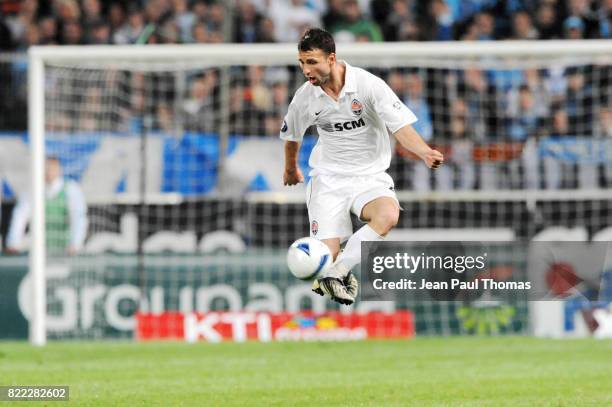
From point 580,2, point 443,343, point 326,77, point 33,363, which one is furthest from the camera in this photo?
point 580,2

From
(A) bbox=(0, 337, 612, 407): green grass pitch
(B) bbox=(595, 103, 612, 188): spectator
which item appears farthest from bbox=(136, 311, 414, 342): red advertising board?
(B) bbox=(595, 103, 612, 188): spectator

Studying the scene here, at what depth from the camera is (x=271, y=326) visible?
16.7m

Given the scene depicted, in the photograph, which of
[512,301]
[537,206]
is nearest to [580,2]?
[537,206]

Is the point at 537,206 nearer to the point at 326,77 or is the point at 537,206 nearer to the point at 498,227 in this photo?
the point at 498,227

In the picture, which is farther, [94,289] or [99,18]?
[99,18]

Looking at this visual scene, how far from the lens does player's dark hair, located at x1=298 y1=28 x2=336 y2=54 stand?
9.71 m

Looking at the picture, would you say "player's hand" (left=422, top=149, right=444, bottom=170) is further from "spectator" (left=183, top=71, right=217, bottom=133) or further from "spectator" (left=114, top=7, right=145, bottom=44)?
"spectator" (left=114, top=7, right=145, bottom=44)

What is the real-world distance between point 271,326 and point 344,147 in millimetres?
6640

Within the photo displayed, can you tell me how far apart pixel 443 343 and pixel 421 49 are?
3691mm

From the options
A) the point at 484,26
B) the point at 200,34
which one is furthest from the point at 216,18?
the point at 484,26

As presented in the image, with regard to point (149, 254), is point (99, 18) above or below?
above

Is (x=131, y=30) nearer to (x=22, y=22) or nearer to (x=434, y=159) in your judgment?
(x=22, y=22)

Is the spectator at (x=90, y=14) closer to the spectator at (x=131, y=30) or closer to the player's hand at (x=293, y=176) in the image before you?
the spectator at (x=131, y=30)

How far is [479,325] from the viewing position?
16984mm
